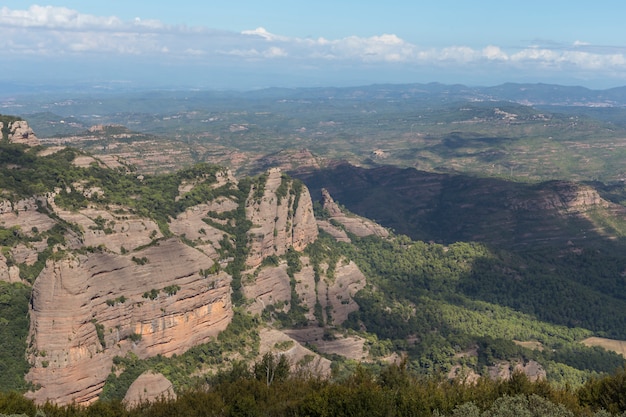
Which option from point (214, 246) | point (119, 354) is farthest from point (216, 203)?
point (119, 354)

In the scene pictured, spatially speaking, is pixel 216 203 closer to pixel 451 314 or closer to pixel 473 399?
pixel 451 314

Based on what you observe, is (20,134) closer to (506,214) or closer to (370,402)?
(370,402)

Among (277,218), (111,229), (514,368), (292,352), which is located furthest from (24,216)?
(514,368)

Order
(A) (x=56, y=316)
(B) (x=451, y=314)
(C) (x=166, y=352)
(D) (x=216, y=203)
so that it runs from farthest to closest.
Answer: (B) (x=451, y=314), (D) (x=216, y=203), (C) (x=166, y=352), (A) (x=56, y=316)

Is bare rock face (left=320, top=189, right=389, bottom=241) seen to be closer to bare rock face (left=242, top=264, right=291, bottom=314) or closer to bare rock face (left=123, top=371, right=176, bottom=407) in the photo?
bare rock face (left=242, top=264, right=291, bottom=314)

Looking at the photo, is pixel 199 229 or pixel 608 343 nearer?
pixel 199 229
